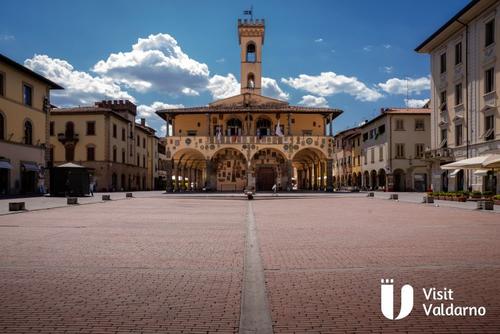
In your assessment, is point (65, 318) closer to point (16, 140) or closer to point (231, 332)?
point (231, 332)

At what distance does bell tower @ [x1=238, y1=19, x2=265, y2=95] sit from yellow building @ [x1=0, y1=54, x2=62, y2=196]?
22572mm

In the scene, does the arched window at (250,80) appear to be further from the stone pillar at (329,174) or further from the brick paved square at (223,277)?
the brick paved square at (223,277)

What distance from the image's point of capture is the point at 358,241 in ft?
31.8

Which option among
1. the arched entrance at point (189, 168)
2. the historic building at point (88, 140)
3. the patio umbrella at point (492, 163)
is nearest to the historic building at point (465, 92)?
the patio umbrella at point (492, 163)

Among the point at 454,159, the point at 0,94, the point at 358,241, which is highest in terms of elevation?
the point at 0,94

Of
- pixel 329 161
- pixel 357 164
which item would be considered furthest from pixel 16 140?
pixel 357 164

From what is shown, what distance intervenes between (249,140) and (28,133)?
2008cm

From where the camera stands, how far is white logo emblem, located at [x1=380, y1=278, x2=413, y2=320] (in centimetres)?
456

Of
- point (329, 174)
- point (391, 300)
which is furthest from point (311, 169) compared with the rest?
point (391, 300)

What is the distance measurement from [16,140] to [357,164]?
4504 cm

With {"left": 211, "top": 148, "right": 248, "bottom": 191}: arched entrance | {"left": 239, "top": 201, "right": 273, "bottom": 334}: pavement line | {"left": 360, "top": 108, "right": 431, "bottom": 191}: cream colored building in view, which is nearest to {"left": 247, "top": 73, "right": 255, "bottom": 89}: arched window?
{"left": 211, "top": 148, "right": 248, "bottom": 191}: arched entrance

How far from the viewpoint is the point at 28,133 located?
3766cm

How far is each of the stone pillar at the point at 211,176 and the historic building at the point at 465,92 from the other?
21.2m

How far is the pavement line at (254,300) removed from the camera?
4.13 meters
